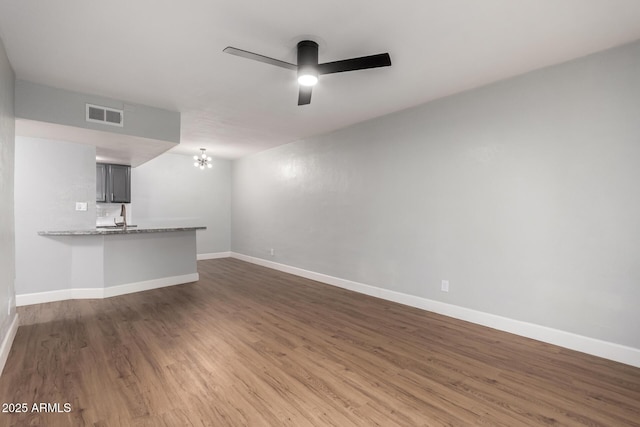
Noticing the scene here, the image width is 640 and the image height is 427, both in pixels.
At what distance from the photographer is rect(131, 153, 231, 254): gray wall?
6.81 metres

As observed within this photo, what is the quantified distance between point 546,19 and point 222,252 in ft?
24.4

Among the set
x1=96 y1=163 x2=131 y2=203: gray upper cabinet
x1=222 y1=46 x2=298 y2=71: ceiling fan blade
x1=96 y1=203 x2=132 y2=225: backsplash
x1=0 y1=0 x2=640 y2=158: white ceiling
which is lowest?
x1=96 y1=203 x2=132 y2=225: backsplash

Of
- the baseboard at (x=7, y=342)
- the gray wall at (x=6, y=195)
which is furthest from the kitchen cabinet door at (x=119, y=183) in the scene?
the baseboard at (x=7, y=342)

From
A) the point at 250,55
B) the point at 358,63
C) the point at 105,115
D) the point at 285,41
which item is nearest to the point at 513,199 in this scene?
the point at 358,63

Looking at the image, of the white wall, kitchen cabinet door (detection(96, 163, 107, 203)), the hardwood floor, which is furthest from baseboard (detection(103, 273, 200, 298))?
kitchen cabinet door (detection(96, 163, 107, 203))

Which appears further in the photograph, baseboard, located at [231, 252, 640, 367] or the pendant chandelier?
the pendant chandelier

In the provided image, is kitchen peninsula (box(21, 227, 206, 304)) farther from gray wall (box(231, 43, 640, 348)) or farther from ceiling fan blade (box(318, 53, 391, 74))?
ceiling fan blade (box(318, 53, 391, 74))

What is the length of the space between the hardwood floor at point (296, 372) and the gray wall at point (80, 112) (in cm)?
221

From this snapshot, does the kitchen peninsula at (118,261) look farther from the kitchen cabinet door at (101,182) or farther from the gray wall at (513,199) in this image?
the gray wall at (513,199)

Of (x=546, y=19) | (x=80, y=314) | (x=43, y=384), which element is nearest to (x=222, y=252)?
(x=80, y=314)

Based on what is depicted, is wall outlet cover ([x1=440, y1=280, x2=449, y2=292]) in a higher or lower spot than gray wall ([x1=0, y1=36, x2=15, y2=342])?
lower

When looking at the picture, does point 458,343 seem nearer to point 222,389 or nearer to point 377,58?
point 222,389

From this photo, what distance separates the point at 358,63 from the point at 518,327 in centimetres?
293

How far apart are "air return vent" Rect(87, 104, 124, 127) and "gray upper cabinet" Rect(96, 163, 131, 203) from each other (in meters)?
2.97
